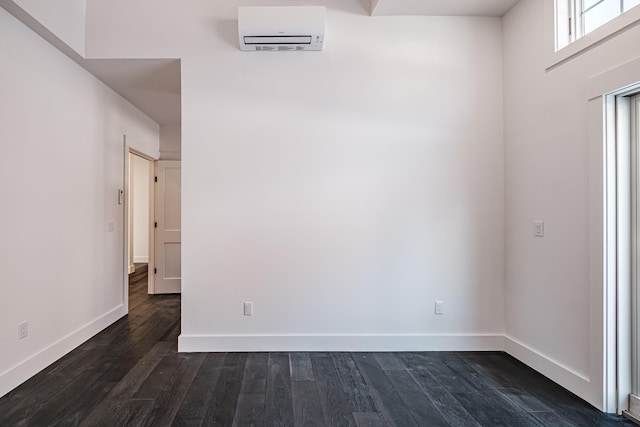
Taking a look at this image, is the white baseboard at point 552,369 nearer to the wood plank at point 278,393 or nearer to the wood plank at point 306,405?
the wood plank at point 306,405

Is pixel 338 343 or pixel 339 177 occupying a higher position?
pixel 339 177

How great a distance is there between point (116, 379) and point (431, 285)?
259cm

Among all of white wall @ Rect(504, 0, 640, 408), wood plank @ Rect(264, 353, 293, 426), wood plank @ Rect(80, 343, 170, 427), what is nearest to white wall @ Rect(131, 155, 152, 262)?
wood plank @ Rect(80, 343, 170, 427)

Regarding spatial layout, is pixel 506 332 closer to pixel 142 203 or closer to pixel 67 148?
pixel 67 148

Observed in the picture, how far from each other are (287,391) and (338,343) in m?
0.75

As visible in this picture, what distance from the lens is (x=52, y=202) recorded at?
2.62 meters

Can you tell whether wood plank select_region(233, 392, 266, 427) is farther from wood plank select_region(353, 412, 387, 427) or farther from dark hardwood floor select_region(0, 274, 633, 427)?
wood plank select_region(353, 412, 387, 427)

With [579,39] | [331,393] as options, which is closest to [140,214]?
[331,393]

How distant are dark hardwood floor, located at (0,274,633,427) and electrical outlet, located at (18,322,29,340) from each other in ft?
1.07

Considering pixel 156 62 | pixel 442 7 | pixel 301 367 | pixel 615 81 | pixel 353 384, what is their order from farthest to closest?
1. pixel 156 62
2. pixel 442 7
3. pixel 301 367
4. pixel 353 384
5. pixel 615 81

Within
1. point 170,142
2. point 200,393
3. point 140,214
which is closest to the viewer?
point 200,393

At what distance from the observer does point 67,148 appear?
2.80m

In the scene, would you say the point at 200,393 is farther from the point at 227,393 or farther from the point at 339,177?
the point at 339,177

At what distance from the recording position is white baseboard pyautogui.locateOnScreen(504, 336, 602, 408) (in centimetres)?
206
